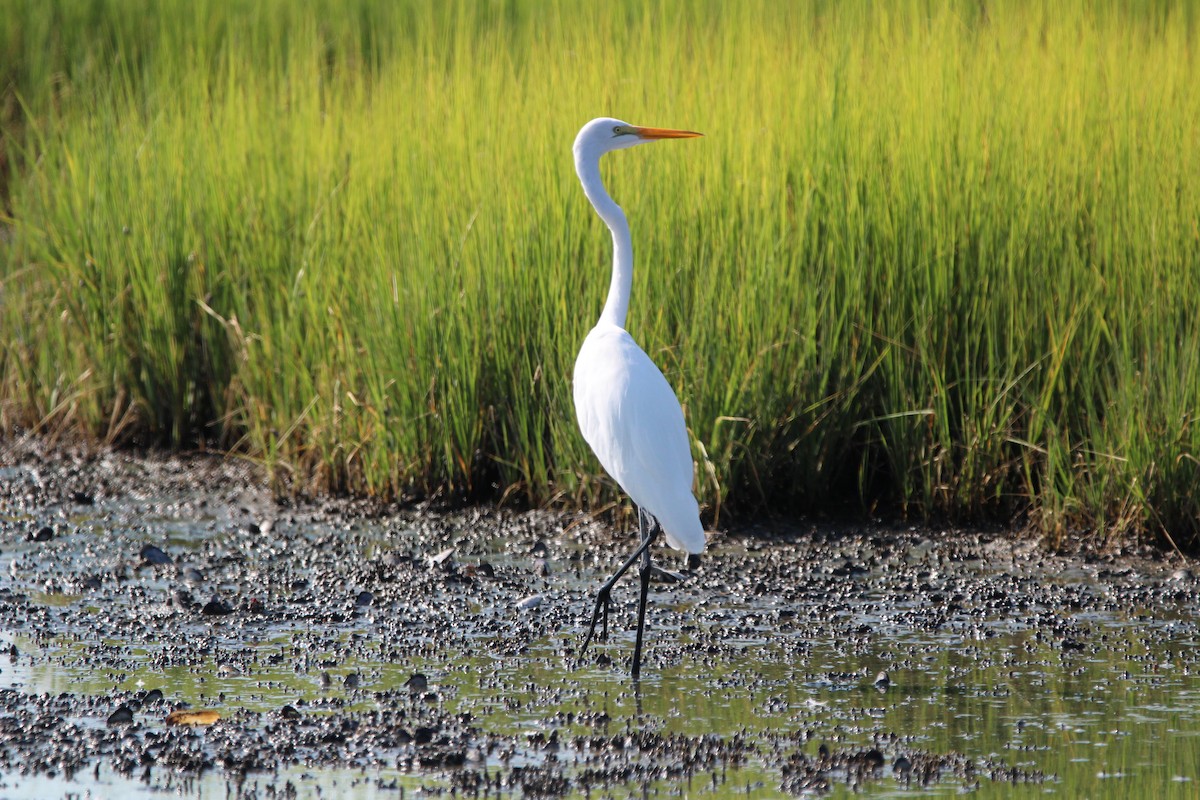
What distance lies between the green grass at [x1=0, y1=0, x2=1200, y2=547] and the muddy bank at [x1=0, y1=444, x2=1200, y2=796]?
0.32 m

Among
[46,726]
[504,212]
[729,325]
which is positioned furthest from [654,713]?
[504,212]

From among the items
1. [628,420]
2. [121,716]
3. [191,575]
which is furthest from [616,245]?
[121,716]

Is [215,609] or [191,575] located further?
[191,575]

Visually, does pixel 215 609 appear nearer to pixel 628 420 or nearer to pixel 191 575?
pixel 191 575

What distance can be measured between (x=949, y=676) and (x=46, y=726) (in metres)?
2.49

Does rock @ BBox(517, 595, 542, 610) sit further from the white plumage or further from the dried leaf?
the dried leaf

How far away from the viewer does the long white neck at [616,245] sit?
187 inches

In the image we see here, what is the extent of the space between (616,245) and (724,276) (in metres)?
0.90

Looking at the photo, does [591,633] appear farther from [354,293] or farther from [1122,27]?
[1122,27]

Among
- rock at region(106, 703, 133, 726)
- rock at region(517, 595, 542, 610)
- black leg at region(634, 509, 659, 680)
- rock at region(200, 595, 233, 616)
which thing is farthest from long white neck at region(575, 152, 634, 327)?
rock at region(106, 703, 133, 726)

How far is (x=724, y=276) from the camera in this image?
18.2 ft

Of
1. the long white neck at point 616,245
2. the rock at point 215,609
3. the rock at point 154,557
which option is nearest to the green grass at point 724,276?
the long white neck at point 616,245

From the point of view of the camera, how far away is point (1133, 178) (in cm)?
546

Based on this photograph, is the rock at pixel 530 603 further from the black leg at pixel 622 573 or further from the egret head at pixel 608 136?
the egret head at pixel 608 136
